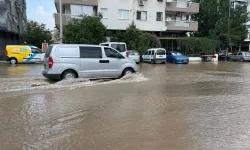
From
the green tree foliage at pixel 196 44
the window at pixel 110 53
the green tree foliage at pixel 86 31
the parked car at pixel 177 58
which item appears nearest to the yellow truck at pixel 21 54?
the green tree foliage at pixel 86 31

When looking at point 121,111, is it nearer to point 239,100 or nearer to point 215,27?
point 239,100

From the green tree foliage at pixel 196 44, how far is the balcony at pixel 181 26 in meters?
2.99

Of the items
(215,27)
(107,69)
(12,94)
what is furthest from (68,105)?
(215,27)

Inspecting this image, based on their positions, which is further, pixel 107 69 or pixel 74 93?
pixel 107 69

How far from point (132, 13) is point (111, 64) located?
2653 cm

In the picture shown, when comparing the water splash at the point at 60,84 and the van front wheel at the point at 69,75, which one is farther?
the van front wheel at the point at 69,75

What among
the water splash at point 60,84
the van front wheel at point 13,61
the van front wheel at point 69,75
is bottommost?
the water splash at point 60,84

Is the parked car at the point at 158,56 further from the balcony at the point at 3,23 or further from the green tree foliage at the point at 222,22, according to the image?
the balcony at the point at 3,23

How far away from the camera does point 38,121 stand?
20.4 feet

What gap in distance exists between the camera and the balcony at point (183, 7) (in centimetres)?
4122

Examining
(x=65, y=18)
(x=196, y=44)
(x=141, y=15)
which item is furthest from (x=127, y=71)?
(x=141, y=15)

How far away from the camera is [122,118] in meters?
6.57

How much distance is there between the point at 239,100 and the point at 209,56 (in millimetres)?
29734

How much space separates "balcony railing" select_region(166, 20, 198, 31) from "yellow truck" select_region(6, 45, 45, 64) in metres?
21.6
